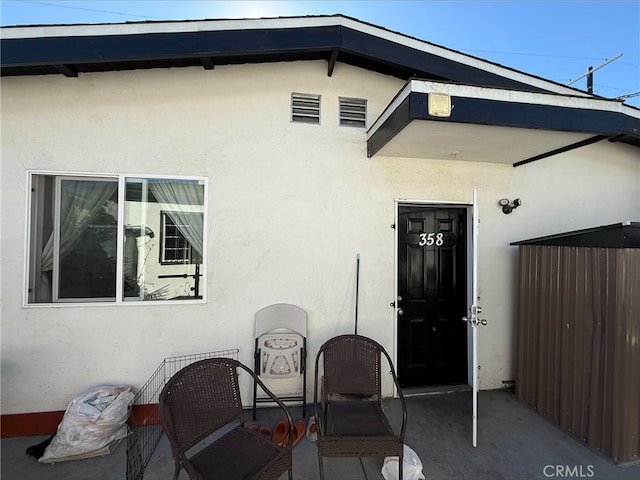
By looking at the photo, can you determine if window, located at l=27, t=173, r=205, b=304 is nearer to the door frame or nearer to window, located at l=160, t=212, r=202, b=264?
window, located at l=160, t=212, r=202, b=264

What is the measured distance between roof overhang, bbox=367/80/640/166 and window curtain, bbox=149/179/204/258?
6.12 feet

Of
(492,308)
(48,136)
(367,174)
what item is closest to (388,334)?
(492,308)

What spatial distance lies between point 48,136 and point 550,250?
482 cm

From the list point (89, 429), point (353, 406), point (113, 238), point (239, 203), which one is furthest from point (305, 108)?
point (89, 429)

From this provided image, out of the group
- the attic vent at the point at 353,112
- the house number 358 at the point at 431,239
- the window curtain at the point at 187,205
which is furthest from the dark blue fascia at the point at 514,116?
the window curtain at the point at 187,205

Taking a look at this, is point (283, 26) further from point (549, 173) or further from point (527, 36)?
point (527, 36)

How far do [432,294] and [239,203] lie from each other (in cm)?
235

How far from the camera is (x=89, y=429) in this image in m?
2.08

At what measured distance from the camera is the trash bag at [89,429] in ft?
6.75

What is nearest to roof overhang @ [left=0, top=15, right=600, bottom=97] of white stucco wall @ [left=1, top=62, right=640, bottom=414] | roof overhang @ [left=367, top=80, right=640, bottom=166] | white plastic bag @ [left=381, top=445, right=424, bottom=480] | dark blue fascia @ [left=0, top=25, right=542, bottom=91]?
dark blue fascia @ [left=0, top=25, right=542, bottom=91]

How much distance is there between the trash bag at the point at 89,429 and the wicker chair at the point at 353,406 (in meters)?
1.65

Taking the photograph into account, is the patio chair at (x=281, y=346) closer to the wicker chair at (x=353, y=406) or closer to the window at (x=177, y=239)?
the wicker chair at (x=353, y=406)

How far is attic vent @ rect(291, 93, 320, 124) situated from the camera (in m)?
2.77

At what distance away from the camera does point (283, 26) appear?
2.35 meters
